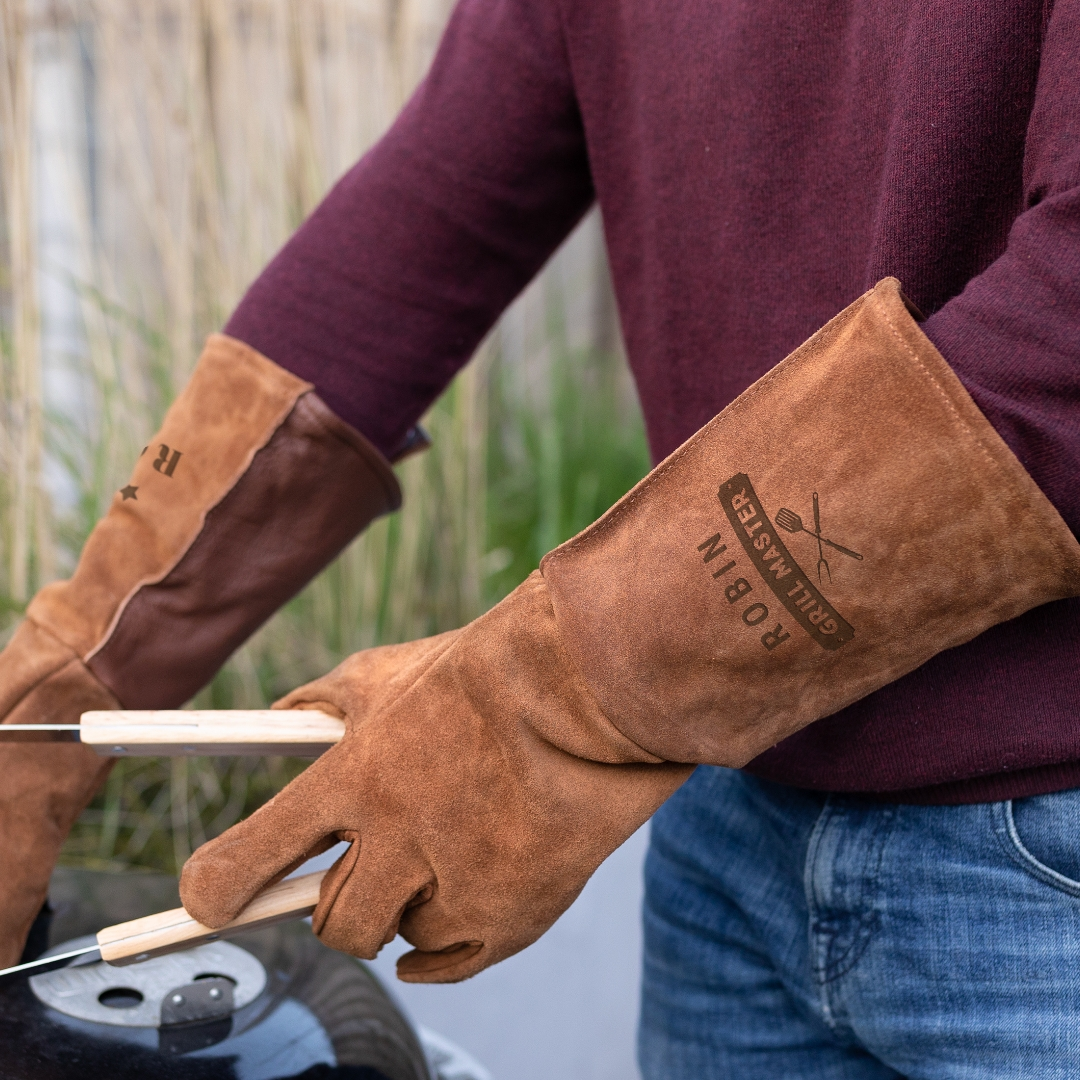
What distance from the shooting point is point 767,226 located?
2.46 feet

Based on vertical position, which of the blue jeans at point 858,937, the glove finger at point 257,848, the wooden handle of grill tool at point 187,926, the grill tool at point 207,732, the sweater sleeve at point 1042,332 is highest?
the sweater sleeve at point 1042,332

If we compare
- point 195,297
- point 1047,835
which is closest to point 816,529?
point 1047,835

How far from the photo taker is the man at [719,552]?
56 centimetres

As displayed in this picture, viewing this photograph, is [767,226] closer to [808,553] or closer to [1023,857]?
[808,553]

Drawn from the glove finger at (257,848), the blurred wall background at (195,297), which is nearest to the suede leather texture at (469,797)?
the glove finger at (257,848)

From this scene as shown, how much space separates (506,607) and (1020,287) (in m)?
0.31

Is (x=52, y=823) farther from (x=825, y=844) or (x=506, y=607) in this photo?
(x=825, y=844)

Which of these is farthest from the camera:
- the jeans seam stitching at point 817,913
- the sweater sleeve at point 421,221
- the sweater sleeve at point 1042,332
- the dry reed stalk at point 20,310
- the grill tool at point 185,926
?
the dry reed stalk at point 20,310

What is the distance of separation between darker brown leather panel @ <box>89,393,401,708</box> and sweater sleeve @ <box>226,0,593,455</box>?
40 mm

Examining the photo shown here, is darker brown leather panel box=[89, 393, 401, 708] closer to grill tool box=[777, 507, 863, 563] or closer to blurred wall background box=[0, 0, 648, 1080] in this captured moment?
grill tool box=[777, 507, 863, 563]

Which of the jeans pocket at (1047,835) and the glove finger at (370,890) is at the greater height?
the glove finger at (370,890)

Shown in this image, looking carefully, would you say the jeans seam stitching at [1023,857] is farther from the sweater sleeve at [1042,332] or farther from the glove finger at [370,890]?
the glove finger at [370,890]

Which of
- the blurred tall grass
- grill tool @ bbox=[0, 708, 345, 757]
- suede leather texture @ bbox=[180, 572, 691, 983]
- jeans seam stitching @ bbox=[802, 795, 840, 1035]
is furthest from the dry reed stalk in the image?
jeans seam stitching @ bbox=[802, 795, 840, 1035]

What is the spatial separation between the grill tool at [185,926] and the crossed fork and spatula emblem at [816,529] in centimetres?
34
